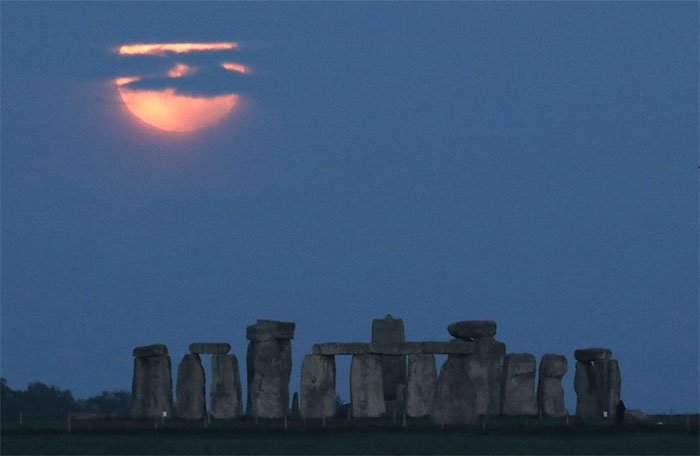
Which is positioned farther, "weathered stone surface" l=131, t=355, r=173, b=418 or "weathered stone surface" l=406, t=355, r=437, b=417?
"weathered stone surface" l=131, t=355, r=173, b=418

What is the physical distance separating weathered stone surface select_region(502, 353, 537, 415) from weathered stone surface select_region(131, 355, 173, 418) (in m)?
8.03

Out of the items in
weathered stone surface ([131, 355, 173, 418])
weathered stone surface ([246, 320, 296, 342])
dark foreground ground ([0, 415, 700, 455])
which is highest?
weathered stone surface ([246, 320, 296, 342])

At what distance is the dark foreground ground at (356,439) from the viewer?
34.6m

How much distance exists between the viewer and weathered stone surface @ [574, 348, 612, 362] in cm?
4453

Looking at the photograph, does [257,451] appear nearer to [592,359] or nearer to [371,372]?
[371,372]

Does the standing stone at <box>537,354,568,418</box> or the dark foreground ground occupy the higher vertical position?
the standing stone at <box>537,354,568,418</box>

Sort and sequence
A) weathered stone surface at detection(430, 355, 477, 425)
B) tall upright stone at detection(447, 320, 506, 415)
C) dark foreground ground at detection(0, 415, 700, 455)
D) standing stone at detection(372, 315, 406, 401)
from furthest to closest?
standing stone at detection(372, 315, 406, 401), tall upright stone at detection(447, 320, 506, 415), weathered stone surface at detection(430, 355, 477, 425), dark foreground ground at detection(0, 415, 700, 455)

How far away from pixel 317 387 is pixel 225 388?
7.88 feet

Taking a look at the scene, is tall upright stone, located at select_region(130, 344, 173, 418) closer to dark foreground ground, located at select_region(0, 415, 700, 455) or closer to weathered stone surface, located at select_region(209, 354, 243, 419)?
weathered stone surface, located at select_region(209, 354, 243, 419)

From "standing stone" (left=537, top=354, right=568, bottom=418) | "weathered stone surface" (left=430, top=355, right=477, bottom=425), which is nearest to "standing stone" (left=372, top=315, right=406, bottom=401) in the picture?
"standing stone" (left=537, top=354, right=568, bottom=418)

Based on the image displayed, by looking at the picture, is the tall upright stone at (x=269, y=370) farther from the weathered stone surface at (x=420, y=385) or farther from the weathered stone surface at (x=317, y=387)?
the weathered stone surface at (x=420, y=385)

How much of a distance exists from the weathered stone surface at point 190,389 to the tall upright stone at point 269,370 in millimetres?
1196

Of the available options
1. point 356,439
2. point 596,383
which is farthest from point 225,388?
point 356,439

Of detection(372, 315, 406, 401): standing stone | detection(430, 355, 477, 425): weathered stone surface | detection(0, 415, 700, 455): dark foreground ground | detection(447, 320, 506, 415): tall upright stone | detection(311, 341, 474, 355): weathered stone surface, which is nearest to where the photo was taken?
detection(0, 415, 700, 455): dark foreground ground
